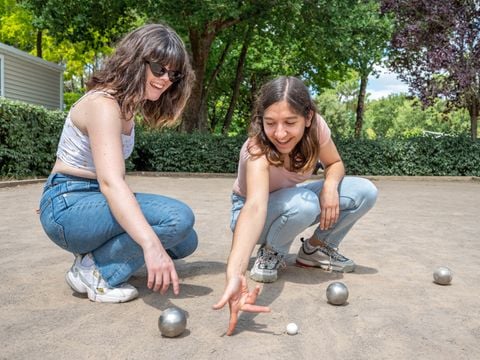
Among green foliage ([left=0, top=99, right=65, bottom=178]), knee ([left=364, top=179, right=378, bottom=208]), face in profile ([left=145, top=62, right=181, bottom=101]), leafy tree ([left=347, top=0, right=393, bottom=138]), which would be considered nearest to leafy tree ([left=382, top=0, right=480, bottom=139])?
leafy tree ([left=347, top=0, right=393, bottom=138])

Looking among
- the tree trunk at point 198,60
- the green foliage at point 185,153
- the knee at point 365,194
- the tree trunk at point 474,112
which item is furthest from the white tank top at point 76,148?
the tree trunk at point 474,112

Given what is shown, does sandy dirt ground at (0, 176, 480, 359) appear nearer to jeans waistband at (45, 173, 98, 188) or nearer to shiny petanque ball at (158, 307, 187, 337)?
shiny petanque ball at (158, 307, 187, 337)

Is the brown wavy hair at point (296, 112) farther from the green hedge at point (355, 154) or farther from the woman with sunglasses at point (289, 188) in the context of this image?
the green hedge at point (355, 154)

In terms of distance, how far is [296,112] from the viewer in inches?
129

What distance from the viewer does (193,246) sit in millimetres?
3680

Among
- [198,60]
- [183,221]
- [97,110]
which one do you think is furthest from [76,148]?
[198,60]

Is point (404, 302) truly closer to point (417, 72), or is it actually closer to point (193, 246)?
point (193, 246)

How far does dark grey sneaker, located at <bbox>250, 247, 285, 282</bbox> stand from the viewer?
364cm

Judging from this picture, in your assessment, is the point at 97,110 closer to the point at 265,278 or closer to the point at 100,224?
the point at 100,224

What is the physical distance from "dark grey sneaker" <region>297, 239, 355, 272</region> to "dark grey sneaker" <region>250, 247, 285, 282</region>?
381 millimetres

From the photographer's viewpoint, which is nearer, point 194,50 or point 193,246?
point 193,246

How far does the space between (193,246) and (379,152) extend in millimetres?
14782

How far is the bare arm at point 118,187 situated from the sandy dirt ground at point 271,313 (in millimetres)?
336

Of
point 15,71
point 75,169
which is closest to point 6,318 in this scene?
point 75,169
